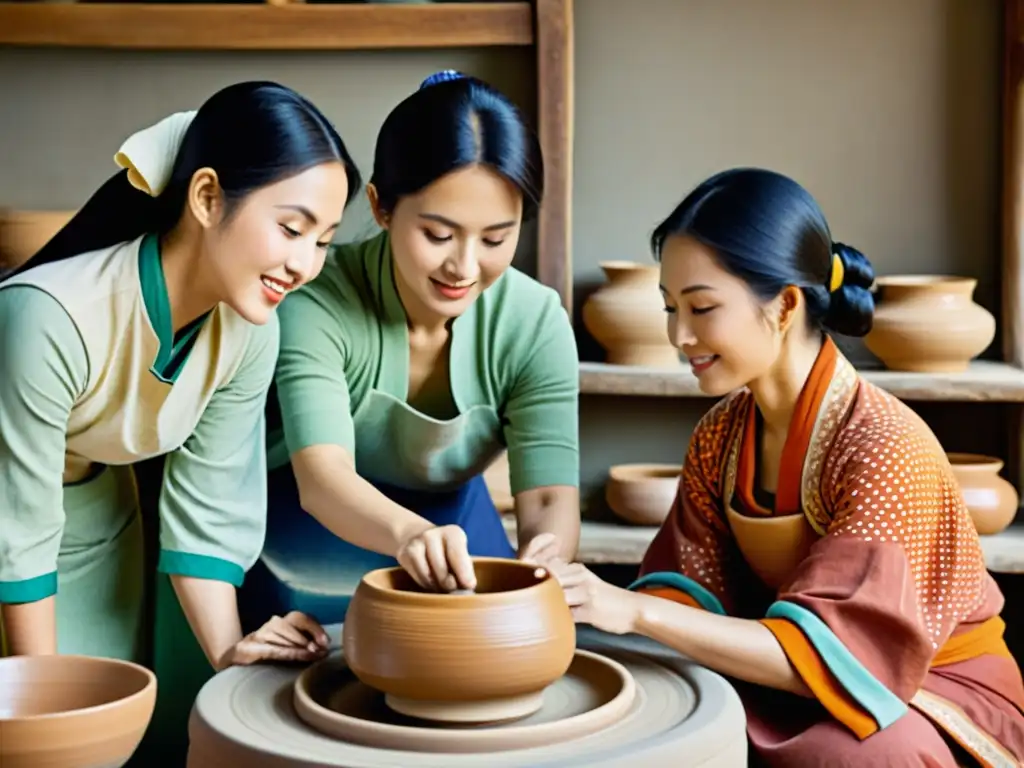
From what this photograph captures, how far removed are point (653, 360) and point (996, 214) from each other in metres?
1.07

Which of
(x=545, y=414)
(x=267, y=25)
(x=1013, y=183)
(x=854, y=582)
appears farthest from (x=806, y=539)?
(x=267, y=25)

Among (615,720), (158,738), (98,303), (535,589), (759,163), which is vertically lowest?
(158,738)

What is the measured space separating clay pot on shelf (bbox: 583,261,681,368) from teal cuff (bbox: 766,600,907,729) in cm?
186

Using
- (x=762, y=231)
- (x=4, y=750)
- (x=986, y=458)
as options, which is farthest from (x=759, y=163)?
(x=4, y=750)

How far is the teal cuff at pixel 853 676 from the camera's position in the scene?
1989 mm

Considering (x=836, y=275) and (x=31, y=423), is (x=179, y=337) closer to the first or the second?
(x=31, y=423)

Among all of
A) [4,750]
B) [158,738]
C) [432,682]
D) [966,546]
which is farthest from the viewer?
[158,738]

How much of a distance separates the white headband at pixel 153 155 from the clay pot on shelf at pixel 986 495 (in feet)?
7.37

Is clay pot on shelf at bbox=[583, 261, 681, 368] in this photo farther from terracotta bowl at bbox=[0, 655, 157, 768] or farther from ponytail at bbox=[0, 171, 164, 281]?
terracotta bowl at bbox=[0, 655, 157, 768]

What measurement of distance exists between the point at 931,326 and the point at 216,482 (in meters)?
2.15

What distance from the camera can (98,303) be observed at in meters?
2.03

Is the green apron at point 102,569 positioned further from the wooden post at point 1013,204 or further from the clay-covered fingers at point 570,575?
the wooden post at point 1013,204

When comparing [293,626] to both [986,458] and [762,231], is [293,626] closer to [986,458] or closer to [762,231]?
[762,231]

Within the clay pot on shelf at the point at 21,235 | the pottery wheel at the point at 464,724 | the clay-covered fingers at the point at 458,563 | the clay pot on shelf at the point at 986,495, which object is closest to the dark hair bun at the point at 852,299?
the pottery wheel at the point at 464,724
